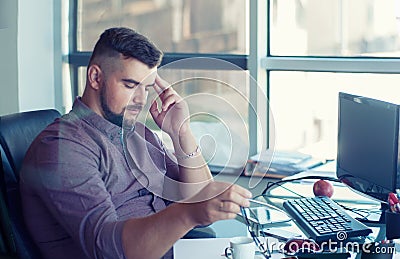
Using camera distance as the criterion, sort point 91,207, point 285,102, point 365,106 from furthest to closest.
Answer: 1. point 285,102
2. point 365,106
3. point 91,207

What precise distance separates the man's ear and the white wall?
1.35 metres

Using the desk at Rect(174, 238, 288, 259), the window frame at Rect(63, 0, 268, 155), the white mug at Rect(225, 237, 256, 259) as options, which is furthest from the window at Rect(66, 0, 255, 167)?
the white mug at Rect(225, 237, 256, 259)

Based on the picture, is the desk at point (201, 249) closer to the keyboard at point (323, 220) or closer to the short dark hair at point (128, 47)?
the keyboard at point (323, 220)

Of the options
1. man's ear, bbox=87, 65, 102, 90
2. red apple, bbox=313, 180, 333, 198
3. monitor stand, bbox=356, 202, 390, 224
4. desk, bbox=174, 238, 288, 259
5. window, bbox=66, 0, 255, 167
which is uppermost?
window, bbox=66, 0, 255, 167

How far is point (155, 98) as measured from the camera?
72.1 inches

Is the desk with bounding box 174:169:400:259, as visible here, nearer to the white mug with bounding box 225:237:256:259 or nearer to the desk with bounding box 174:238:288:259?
the desk with bounding box 174:238:288:259

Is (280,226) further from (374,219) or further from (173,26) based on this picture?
(173,26)

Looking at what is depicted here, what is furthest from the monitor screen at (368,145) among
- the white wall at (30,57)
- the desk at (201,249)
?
the white wall at (30,57)

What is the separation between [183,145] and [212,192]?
0.38 m

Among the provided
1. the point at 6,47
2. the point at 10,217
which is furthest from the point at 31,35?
the point at 10,217

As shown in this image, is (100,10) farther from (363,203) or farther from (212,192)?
(212,192)

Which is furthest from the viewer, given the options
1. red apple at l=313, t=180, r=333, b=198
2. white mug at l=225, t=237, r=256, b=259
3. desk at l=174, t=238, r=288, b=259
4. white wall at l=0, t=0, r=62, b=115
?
white wall at l=0, t=0, r=62, b=115

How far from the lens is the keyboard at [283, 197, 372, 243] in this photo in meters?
1.77

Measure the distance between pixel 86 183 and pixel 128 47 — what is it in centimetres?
46
